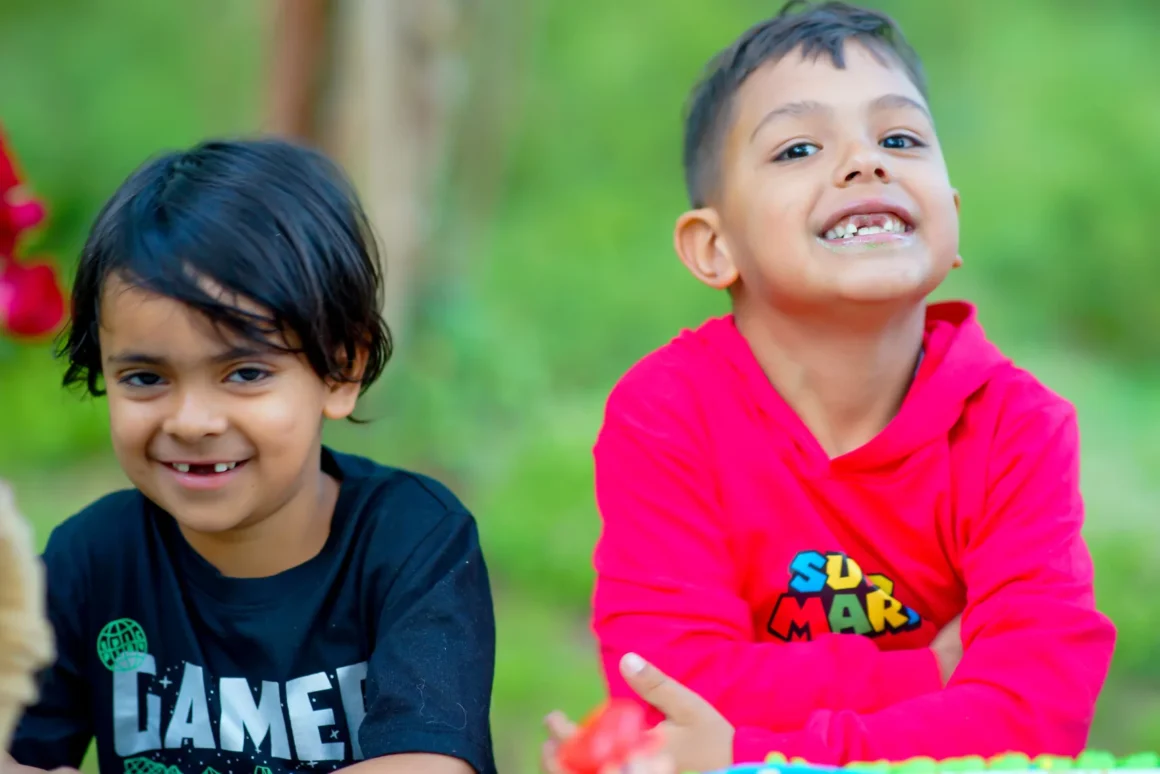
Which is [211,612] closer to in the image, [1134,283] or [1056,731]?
[1056,731]

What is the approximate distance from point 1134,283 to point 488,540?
88.9 inches

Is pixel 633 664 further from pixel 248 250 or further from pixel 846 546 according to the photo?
pixel 248 250

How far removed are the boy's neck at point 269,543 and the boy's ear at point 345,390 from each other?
0.33 feet

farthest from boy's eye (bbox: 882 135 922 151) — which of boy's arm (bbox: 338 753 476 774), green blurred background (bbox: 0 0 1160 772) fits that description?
green blurred background (bbox: 0 0 1160 772)

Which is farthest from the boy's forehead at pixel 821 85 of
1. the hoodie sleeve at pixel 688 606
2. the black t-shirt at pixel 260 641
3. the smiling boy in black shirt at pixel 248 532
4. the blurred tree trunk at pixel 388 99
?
the blurred tree trunk at pixel 388 99

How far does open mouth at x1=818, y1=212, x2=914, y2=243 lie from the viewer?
71.1 inches

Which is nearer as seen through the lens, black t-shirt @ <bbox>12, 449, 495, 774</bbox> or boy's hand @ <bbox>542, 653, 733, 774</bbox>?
boy's hand @ <bbox>542, 653, 733, 774</bbox>

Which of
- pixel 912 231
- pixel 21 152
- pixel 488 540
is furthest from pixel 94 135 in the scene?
pixel 912 231

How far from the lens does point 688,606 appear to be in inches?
68.0

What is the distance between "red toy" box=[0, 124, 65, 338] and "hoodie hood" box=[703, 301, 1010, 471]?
3.59 feet

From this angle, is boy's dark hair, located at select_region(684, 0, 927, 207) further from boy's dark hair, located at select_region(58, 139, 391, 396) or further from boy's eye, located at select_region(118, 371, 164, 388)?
boy's eye, located at select_region(118, 371, 164, 388)

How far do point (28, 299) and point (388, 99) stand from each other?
152cm

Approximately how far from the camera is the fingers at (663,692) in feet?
5.28

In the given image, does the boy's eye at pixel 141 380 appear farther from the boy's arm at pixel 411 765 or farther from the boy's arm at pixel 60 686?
the boy's arm at pixel 411 765
